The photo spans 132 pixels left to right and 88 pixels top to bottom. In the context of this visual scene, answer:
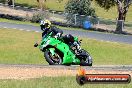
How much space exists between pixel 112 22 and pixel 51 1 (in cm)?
3594

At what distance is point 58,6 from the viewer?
72.1m

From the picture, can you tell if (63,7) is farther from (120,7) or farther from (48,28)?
(48,28)

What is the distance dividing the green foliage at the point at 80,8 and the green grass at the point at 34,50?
14.7 m

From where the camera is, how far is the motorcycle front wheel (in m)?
14.4

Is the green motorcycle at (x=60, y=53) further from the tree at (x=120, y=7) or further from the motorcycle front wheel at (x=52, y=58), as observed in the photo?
the tree at (x=120, y=7)

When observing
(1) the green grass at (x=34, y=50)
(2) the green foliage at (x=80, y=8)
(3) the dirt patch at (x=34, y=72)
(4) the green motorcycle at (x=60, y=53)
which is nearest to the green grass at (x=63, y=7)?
(2) the green foliage at (x=80, y=8)

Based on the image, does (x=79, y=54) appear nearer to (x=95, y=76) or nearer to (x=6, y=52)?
(x=6, y=52)

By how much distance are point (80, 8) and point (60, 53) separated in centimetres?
3170

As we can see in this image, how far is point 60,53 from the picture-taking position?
14.7 metres

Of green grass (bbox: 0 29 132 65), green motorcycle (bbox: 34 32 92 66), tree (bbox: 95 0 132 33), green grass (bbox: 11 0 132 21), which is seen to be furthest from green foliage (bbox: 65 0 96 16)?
green motorcycle (bbox: 34 32 92 66)

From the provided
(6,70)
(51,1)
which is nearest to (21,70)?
(6,70)

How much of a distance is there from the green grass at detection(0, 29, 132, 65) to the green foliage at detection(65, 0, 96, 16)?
14.7 meters

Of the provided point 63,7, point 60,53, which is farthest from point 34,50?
point 63,7

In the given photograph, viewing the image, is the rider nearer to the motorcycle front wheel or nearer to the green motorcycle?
the green motorcycle
